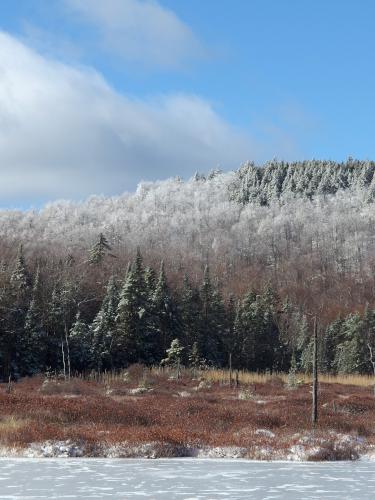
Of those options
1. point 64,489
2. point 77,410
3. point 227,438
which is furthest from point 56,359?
point 64,489

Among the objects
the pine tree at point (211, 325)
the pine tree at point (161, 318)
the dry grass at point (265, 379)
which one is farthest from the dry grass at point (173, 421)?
the pine tree at point (211, 325)

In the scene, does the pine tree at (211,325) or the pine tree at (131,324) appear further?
the pine tree at (211,325)

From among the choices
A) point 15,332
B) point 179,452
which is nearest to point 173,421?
point 179,452

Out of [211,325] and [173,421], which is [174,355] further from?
[173,421]

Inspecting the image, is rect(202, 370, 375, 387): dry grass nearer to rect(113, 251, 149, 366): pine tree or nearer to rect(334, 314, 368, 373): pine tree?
rect(113, 251, 149, 366): pine tree

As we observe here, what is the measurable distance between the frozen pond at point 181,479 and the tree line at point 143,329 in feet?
118

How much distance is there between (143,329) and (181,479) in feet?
165

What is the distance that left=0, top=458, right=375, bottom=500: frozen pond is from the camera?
35.3 feet

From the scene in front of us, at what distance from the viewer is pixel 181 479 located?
12.6 m

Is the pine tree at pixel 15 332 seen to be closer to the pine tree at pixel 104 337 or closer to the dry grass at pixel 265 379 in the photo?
the pine tree at pixel 104 337

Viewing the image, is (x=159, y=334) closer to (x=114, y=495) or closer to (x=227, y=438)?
(x=227, y=438)

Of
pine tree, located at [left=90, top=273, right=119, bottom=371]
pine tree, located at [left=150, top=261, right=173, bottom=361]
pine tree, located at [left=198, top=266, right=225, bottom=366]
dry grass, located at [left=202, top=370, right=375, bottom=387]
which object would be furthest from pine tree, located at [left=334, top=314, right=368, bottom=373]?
pine tree, located at [left=90, top=273, right=119, bottom=371]

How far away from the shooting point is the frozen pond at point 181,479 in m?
10.8

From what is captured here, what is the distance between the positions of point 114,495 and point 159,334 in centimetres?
5452
